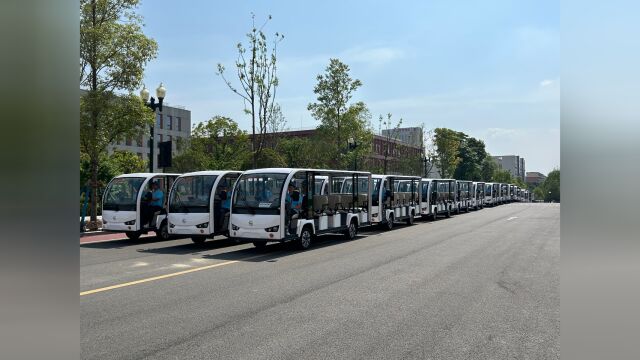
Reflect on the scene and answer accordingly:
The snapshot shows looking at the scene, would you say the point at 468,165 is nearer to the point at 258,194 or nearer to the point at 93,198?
the point at 93,198

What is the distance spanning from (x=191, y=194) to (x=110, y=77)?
7907mm

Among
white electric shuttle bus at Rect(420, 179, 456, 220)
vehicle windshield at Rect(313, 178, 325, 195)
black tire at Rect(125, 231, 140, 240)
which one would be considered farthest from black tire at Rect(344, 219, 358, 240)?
white electric shuttle bus at Rect(420, 179, 456, 220)

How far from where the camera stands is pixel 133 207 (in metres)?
16.0

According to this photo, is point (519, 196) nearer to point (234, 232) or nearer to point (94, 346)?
point (234, 232)

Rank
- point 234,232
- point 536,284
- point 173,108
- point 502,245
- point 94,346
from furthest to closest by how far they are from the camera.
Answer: point 173,108 → point 502,245 → point 234,232 → point 536,284 → point 94,346

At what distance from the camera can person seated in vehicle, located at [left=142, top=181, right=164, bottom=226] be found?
16.2 meters

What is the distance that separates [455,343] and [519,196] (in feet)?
261

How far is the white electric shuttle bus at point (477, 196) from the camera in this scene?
40.8 m

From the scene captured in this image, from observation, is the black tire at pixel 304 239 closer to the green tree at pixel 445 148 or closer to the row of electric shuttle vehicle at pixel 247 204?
the row of electric shuttle vehicle at pixel 247 204

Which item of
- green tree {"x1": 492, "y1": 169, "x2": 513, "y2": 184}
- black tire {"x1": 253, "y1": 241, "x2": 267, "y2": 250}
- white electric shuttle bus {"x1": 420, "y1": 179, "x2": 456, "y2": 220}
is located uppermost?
green tree {"x1": 492, "y1": 169, "x2": 513, "y2": 184}

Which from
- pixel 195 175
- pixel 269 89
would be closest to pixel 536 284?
pixel 195 175

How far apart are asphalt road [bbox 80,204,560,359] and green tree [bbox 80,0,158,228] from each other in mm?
7436

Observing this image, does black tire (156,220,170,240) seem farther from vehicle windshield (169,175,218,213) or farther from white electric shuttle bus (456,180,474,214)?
white electric shuttle bus (456,180,474,214)

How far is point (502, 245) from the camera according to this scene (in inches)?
599
